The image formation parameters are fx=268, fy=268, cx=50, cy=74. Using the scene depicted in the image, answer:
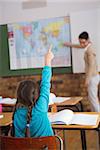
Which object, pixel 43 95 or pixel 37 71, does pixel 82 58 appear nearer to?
pixel 37 71

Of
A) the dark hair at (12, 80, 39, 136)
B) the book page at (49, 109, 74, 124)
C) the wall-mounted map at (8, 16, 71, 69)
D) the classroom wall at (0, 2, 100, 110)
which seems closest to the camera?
the dark hair at (12, 80, 39, 136)

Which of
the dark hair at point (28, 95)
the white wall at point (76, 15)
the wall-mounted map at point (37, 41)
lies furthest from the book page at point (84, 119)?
the wall-mounted map at point (37, 41)

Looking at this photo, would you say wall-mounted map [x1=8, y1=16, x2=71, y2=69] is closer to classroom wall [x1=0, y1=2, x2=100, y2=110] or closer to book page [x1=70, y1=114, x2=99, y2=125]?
classroom wall [x1=0, y1=2, x2=100, y2=110]

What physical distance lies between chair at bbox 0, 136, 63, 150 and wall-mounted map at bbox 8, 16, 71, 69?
126 inches

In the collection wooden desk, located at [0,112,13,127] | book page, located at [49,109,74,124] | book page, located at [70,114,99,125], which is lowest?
wooden desk, located at [0,112,13,127]

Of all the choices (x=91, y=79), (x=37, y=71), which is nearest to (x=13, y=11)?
(x=37, y=71)

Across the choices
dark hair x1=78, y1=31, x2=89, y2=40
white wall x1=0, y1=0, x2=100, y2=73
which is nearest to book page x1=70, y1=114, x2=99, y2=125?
dark hair x1=78, y1=31, x2=89, y2=40

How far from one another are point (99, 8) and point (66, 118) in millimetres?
2883

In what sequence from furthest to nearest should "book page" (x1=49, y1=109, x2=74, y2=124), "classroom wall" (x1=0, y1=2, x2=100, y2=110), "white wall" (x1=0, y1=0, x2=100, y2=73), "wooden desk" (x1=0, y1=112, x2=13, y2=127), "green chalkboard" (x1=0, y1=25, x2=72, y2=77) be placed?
1. "green chalkboard" (x1=0, y1=25, x2=72, y2=77)
2. "classroom wall" (x1=0, y1=2, x2=100, y2=110)
3. "white wall" (x1=0, y1=0, x2=100, y2=73)
4. "wooden desk" (x1=0, y1=112, x2=13, y2=127)
5. "book page" (x1=49, y1=109, x2=74, y2=124)

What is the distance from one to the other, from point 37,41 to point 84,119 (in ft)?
9.82

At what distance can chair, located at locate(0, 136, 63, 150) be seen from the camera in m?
1.46

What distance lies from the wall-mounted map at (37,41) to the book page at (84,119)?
257 centimetres

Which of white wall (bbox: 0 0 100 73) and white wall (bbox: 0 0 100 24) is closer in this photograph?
white wall (bbox: 0 0 100 73)

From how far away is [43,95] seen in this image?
1.75 m
